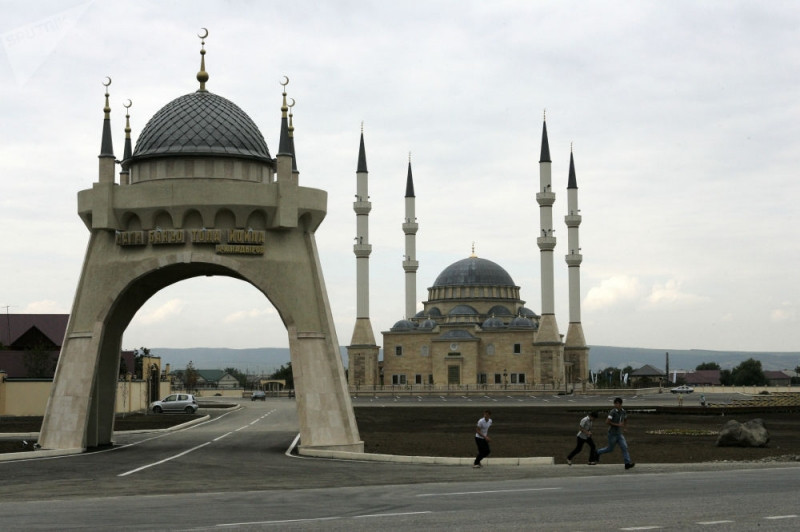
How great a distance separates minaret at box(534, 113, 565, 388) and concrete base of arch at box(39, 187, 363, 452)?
83.8 metres

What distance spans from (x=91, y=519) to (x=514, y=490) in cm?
741

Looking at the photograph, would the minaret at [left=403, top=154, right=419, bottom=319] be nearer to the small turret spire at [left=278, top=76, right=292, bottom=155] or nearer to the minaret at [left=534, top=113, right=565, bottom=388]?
the minaret at [left=534, top=113, right=565, bottom=388]

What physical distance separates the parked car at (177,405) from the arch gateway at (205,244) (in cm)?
3134

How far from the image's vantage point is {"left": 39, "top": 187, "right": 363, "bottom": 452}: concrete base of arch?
29.2 m

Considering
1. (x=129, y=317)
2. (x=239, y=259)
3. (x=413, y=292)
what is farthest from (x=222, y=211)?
(x=413, y=292)

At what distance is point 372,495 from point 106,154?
57.9 feet

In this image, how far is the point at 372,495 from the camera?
17562 mm

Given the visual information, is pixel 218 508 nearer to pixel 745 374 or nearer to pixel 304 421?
pixel 304 421

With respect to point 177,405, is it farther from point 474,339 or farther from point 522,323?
point 522,323

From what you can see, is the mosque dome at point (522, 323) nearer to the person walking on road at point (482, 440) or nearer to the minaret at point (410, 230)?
the minaret at point (410, 230)

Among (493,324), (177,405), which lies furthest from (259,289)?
(493,324)

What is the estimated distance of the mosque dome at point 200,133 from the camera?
1190 inches

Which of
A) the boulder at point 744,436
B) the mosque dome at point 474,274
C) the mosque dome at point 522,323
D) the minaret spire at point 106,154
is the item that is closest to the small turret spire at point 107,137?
the minaret spire at point 106,154

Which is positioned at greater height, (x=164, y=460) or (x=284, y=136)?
(x=284, y=136)
